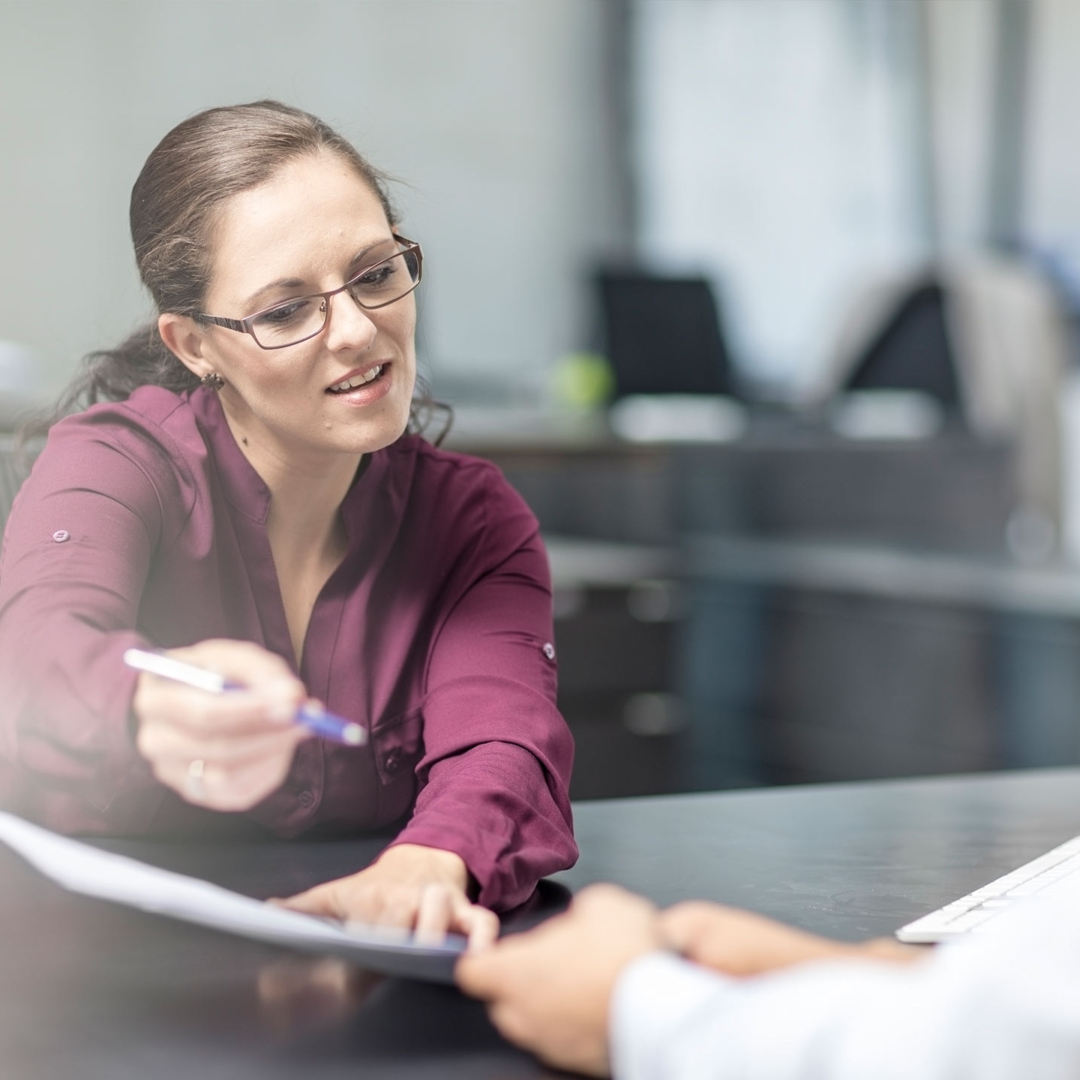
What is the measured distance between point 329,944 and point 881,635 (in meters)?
2.11

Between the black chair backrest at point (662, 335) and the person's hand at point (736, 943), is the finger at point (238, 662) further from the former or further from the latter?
the black chair backrest at point (662, 335)

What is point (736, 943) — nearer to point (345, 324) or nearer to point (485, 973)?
point (485, 973)

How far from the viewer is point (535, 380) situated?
4.32 m

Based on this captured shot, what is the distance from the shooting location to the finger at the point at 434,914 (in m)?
0.55

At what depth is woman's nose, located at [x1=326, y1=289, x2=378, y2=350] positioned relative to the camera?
0.62 m

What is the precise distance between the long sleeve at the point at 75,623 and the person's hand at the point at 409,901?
9 centimetres

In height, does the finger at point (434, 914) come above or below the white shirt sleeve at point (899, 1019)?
below

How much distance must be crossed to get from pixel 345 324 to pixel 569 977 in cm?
29

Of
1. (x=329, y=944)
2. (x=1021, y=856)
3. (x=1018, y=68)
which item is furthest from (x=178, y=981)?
(x=1018, y=68)

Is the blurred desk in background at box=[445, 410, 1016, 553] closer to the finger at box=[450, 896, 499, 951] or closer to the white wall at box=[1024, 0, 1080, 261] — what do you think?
the white wall at box=[1024, 0, 1080, 261]

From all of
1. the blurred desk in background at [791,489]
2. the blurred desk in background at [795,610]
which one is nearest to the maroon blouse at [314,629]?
the blurred desk in background at [795,610]

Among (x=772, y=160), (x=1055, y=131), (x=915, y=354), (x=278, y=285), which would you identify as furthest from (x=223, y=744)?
(x=772, y=160)

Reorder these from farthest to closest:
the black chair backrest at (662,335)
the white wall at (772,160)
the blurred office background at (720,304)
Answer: the white wall at (772,160) → the black chair backrest at (662,335) → the blurred office background at (720,304)

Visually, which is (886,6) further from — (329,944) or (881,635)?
(329,944)
